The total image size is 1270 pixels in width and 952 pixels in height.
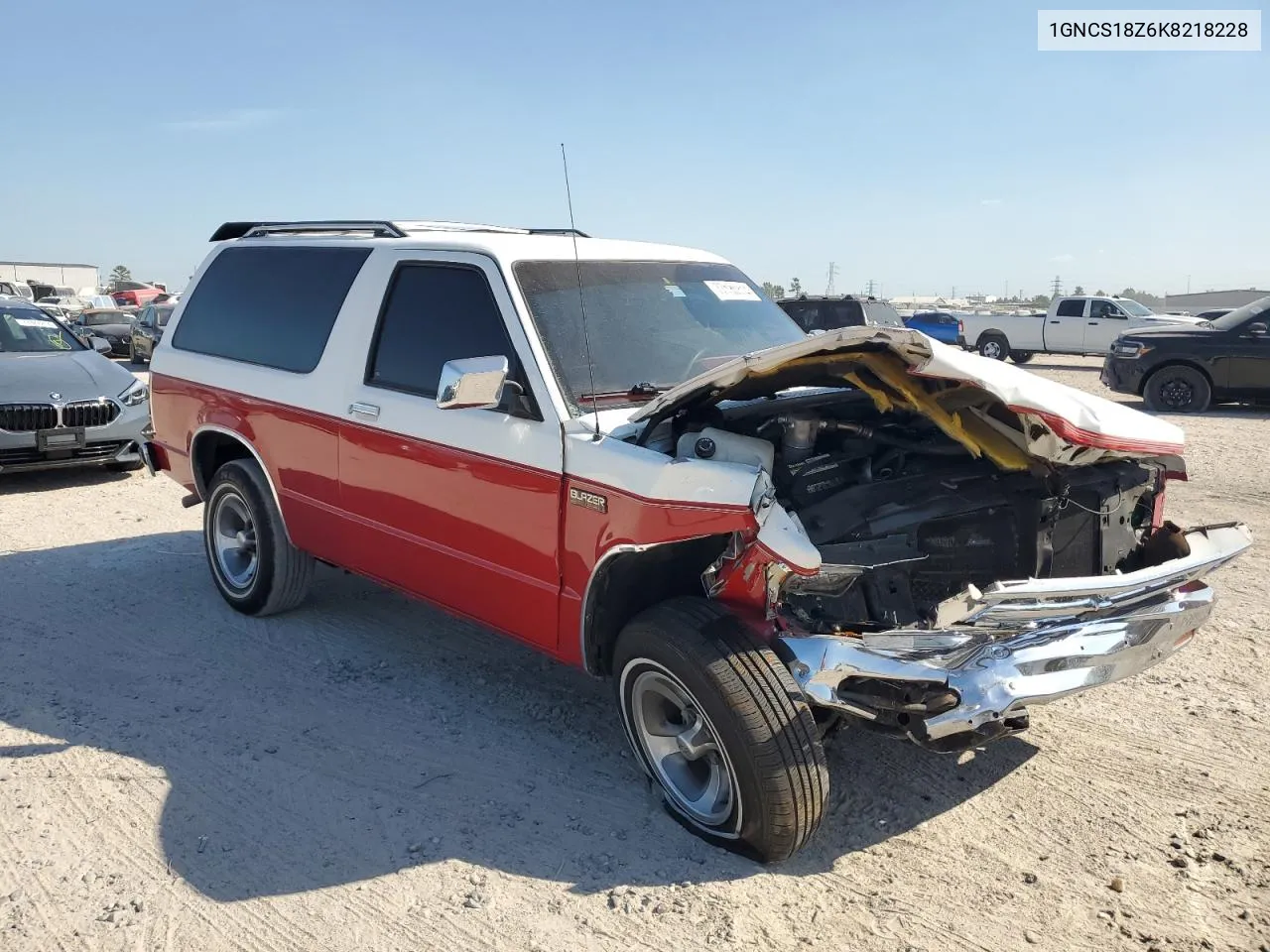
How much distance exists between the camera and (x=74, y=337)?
415 inches

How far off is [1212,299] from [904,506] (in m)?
68.0

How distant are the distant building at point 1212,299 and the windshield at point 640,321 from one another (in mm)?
53582

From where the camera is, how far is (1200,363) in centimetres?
1427

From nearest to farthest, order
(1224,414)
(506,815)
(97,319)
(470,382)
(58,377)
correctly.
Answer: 1. (470,382)
2. (506,815)
3. (58,377)
4. (1224,414)
5. (97,319)

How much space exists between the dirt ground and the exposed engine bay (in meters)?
0.81

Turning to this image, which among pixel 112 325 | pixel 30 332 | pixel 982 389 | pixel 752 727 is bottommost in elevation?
pixel 752 727

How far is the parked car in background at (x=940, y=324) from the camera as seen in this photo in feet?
93.4

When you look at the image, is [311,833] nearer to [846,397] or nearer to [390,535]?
[390,535]

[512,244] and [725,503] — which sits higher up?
[512,244]

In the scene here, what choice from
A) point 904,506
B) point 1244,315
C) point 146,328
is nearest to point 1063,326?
point 1244,315

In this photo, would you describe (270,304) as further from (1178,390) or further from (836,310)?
(1178,390)

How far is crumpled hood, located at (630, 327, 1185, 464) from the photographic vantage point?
307 cm

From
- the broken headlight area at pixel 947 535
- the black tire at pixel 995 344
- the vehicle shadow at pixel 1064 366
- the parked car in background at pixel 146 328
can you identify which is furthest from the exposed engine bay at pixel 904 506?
the black tire at pixel 995 344

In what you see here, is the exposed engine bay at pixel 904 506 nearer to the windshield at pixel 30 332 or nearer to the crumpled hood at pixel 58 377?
the crumpled hood at pixel 58 377
